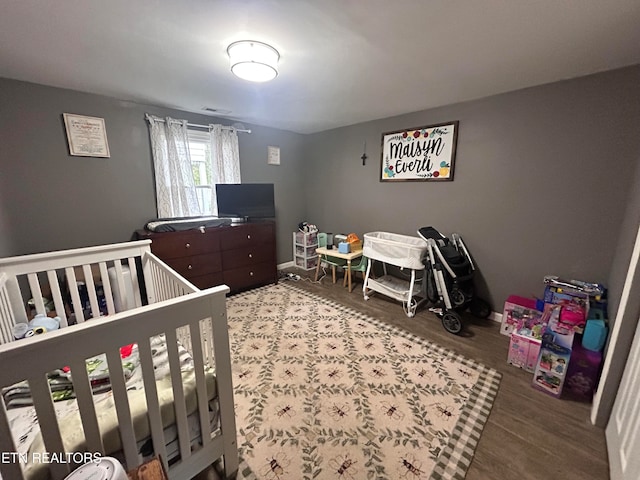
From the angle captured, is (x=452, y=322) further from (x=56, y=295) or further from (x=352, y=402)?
(x=56, y=295)

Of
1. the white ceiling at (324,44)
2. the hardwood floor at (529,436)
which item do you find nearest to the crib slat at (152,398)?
the hardwood floor at (529,436)

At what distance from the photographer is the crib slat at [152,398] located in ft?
2.94

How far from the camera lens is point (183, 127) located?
2.89 m

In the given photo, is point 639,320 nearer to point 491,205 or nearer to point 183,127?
point 491,205

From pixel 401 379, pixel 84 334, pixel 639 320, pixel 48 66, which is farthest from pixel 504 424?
pixel 48 66

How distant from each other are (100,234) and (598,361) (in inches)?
163

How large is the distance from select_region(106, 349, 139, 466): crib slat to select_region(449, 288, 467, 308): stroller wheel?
2382 mm

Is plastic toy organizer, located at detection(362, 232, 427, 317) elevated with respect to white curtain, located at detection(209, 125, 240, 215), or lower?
lower

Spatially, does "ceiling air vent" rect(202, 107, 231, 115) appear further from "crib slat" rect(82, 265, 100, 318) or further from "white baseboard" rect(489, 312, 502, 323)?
"white baseboard" rect(489, 312, 502, 323)

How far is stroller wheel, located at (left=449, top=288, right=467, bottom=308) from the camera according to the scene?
93.4 inches

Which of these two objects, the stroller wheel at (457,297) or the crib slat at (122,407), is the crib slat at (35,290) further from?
the stroller wheel at (457,297)

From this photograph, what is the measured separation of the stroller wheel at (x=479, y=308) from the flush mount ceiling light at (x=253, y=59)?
2.72 m

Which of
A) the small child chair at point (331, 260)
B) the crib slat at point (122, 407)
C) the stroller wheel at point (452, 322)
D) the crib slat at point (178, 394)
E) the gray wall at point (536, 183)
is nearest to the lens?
the crib slat at point (122, 407)

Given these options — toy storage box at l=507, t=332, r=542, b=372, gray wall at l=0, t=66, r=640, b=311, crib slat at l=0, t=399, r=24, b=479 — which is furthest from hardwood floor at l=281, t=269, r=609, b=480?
crib slat at l=0, t=399, r=24, b=479
